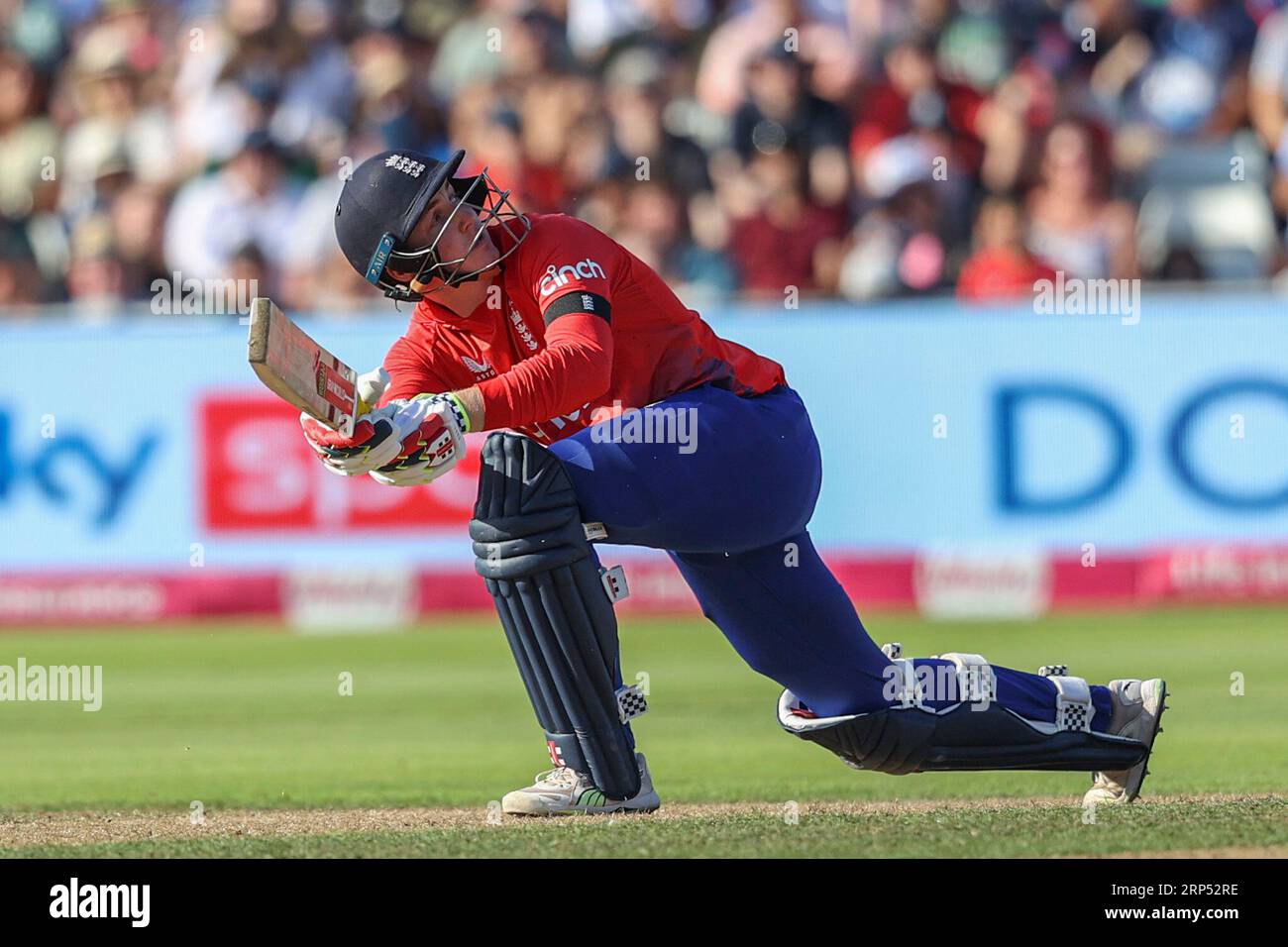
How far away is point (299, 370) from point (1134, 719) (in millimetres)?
2963

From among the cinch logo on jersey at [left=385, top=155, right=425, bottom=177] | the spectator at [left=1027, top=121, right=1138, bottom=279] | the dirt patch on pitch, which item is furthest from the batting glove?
the spectator at [left=1027, top=121, right=1138, bottom=279]

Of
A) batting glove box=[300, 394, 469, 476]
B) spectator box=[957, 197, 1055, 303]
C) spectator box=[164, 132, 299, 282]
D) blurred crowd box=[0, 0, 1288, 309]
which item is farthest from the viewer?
spectator box=[164, 132, 299, 282]

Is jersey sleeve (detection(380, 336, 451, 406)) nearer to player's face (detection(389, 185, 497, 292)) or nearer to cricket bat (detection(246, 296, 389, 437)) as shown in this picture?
player's face (detection(389, 185, 497, 292))

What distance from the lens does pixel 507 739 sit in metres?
9.10

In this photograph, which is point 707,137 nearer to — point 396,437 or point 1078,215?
point 1078,215

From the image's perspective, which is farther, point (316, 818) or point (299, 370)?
point (316, 818)

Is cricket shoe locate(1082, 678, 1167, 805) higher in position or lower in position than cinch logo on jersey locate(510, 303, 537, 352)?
lower

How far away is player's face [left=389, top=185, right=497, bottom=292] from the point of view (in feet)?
19.6

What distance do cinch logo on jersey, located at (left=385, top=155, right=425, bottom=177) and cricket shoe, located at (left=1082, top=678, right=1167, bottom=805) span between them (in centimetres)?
277

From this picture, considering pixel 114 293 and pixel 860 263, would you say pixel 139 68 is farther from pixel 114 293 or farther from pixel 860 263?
pixel 860 263

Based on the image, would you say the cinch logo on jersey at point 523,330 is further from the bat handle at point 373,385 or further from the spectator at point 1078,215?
the spectator at point 1078,215

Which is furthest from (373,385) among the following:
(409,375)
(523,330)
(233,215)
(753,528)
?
(233,215)
